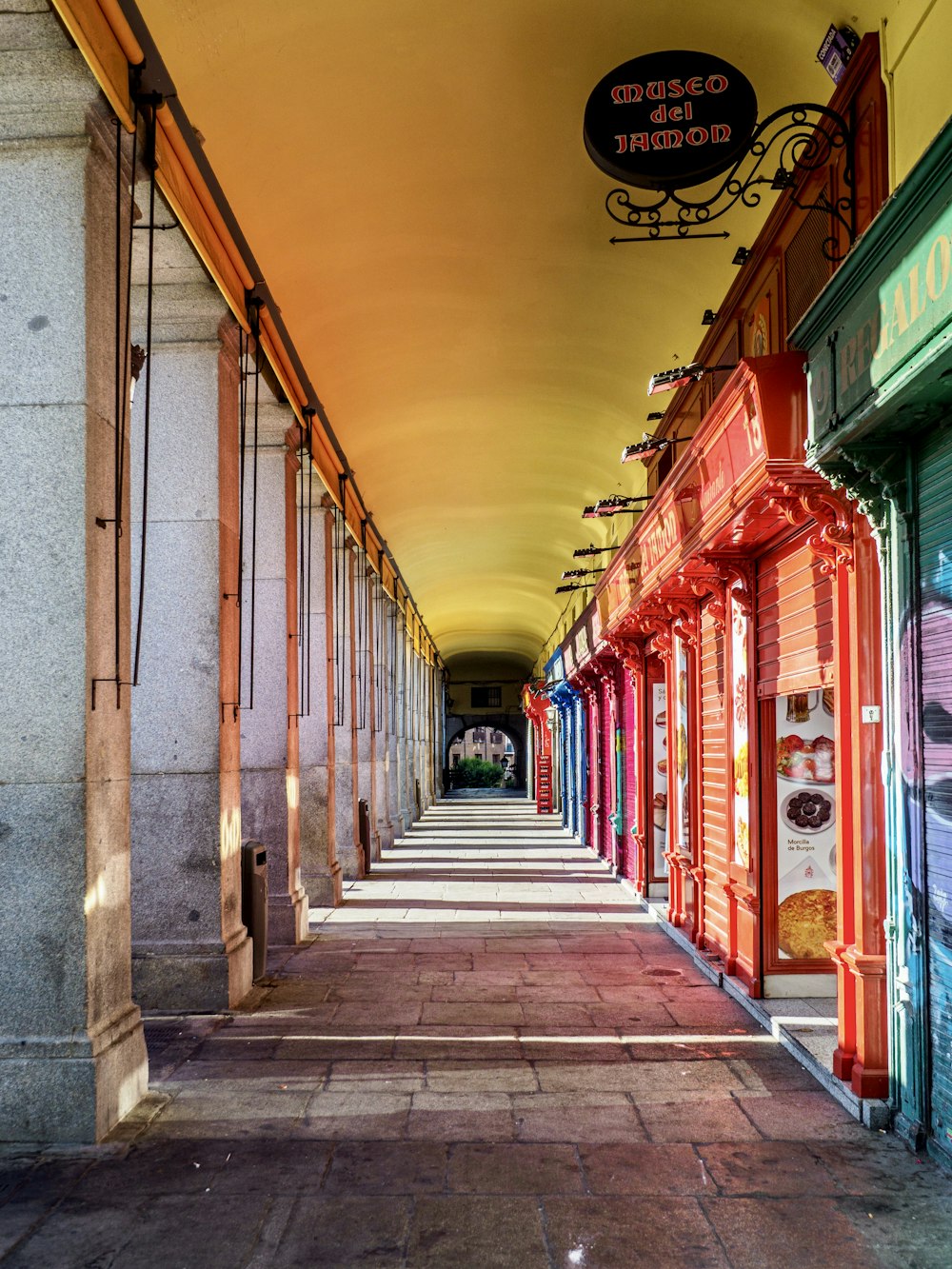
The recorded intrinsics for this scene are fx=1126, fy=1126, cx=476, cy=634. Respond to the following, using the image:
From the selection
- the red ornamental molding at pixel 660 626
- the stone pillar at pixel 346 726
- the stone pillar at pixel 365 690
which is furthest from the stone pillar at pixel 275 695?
the stone pillar at pixel 365 690

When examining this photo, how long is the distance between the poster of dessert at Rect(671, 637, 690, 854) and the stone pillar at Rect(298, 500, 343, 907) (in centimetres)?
342

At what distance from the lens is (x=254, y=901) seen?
24.5 feet

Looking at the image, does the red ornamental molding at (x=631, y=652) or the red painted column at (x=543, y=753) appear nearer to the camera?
the red ornamental molding at (x=631, y=652)

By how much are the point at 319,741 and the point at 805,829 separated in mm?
5547

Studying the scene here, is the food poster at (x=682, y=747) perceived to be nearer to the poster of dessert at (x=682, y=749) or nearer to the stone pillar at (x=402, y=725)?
the poster of dessert at (x=682, y=749)

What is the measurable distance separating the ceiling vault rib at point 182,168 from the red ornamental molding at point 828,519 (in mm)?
3310

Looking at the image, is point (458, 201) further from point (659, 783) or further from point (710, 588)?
point (659, 783)

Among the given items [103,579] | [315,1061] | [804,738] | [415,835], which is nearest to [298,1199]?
[315,1061]

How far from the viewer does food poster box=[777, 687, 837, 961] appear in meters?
6.95

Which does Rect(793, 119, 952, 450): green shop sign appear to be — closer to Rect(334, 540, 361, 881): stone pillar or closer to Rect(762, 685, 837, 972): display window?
Rect(762, 685, 837, 972): display window

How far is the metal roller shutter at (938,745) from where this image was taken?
4105mm

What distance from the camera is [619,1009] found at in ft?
22.4

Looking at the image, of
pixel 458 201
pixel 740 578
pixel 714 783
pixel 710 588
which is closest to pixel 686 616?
pixel 710 588

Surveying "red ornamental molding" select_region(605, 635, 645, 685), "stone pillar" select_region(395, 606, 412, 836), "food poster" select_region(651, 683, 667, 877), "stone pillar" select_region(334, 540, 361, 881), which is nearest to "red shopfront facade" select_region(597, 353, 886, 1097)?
A: "red ornamental molding" select_region(605, 635, 645, 685)
